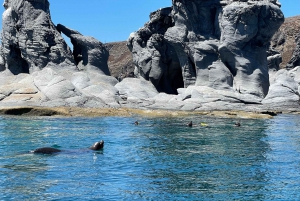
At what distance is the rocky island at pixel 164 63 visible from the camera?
40.4 m

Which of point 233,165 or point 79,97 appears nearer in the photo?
point 233,165

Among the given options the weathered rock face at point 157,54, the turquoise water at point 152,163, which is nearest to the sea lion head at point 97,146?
the turquoise water at point 152,163

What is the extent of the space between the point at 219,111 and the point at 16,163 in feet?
77.8

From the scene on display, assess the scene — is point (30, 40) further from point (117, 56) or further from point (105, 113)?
point (117, 56)

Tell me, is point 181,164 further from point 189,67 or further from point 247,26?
point 189,67

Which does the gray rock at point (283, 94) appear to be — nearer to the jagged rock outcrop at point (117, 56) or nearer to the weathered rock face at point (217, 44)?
the weathered rock face at point (217, 44)

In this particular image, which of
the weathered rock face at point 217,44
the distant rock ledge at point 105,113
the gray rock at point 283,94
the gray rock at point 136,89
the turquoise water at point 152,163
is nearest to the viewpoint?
the turquoise water at point 152,163

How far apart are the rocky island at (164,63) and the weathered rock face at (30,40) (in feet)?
0.32

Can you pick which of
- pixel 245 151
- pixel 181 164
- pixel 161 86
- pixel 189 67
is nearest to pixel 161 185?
pixel 181 164

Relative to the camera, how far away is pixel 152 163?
16781 mm

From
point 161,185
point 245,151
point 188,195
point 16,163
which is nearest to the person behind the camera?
point 188,195

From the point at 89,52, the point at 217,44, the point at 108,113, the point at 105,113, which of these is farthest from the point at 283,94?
the point at 89,52

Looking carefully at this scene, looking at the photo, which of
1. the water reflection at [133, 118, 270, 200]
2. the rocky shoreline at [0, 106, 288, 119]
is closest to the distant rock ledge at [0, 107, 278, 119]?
the rocky shoreline at [0, 106, 288, 119]

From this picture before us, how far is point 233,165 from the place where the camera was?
1656 centimetres
